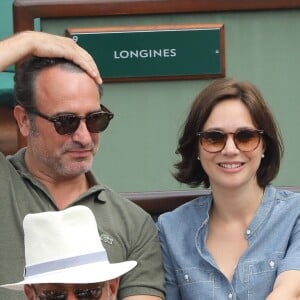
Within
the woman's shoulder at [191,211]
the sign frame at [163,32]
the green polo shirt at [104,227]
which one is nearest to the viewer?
the green polo shirt at [104,227]

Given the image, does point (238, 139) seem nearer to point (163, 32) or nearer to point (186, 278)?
point (186, 278)

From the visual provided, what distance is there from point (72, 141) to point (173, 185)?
843 millimetres

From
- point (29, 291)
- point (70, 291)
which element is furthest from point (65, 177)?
point (70, 291)

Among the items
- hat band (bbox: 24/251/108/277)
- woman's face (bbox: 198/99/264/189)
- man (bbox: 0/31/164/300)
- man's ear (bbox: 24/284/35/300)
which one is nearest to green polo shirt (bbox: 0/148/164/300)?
man (bbox: 0/31/164/300)

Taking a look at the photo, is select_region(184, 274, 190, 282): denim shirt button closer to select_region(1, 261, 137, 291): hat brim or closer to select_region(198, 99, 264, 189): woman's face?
select_region(198, 99, 264, 189): woman's face

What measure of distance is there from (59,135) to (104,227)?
37 centimetres

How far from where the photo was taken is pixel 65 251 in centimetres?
301

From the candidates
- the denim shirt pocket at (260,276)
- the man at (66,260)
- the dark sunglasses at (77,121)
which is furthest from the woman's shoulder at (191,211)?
the man at (66,260)

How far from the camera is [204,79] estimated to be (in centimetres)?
455

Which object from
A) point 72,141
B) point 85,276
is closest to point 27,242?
point 85,276

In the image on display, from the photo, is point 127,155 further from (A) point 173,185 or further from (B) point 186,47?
(B) point 186,47

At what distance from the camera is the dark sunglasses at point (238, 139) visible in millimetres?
3852

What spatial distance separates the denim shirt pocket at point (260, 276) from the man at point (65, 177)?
34 cm

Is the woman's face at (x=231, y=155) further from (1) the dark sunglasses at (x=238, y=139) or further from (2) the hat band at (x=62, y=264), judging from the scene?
(2) the hat band at (x=62, y=264)
